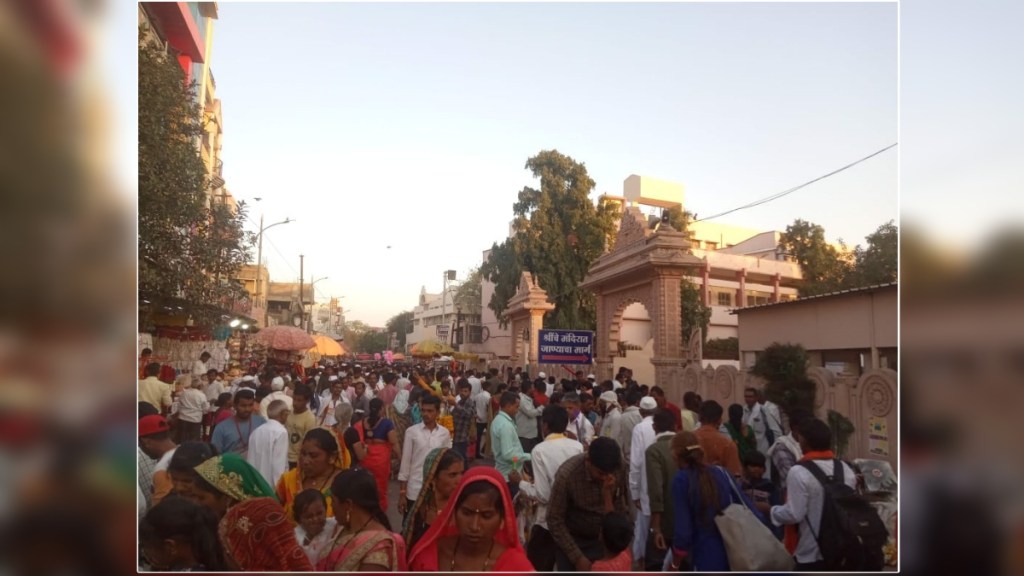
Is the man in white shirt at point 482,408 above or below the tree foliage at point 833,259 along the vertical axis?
below

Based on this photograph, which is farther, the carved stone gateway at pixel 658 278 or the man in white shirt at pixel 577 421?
the carved stone gateway at pixel 658 278

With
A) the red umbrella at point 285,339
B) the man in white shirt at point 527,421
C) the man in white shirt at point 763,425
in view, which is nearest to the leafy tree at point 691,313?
the red umbrella at point 285,339

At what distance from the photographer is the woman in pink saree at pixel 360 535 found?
10.7 ft

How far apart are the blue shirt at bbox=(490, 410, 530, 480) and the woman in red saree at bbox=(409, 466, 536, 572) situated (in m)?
2.81

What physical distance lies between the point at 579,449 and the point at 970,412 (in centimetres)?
286

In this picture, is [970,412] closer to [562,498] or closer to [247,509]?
[562,498]

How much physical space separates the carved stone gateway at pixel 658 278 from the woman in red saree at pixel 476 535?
10.4m

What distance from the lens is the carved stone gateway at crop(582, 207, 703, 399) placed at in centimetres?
1445

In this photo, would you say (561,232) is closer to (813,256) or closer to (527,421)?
(813,256)

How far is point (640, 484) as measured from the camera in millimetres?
5977

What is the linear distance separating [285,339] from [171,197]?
9350 mm

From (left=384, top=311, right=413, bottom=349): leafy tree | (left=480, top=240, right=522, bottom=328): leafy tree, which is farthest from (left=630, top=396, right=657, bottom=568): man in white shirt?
(left=384, top=311, right=413, bottom=349): leafy tree

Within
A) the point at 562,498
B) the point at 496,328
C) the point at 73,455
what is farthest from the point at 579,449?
the point at 496,328

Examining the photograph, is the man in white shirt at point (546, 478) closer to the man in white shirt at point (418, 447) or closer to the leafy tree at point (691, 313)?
the man in white shirt at point (418, 447)
